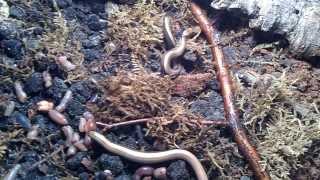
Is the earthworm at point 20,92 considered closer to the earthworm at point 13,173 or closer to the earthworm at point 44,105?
the earthworm at point 44,105

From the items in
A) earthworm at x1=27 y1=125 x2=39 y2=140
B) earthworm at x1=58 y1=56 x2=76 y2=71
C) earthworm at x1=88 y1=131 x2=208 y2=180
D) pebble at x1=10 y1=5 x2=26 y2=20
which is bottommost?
earthworm at x1=88 y1=131 x2=208 y2=180

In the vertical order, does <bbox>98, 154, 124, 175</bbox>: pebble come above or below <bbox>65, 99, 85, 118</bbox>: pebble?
below

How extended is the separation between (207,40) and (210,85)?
Answer: 47cm

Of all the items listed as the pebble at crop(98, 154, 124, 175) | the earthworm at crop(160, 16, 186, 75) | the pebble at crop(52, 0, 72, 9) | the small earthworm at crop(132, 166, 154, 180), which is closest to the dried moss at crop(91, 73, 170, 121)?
the earthworm at crop(160, 16, 186, 75)

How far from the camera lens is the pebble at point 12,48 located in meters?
3.36

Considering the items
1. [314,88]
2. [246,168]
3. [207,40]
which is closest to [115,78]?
[207,40]

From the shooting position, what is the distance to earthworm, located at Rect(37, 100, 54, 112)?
3234 mm

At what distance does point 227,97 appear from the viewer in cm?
358

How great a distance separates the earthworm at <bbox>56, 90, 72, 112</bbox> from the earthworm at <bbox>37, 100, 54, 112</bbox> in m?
0.06

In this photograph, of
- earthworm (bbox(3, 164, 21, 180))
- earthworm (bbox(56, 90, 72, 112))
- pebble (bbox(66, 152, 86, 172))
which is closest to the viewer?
earthworm (bbox(3, 164, 21, 180))

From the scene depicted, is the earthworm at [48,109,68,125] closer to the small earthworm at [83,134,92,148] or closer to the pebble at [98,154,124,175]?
the small earthworm at [83,134,92,148]

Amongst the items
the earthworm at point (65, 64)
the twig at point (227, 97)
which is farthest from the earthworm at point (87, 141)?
the twig at point (227, 97)

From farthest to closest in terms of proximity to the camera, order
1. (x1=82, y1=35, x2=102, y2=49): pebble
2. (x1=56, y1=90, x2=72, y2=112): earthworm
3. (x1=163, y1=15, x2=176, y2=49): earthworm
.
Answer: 1. (x1=163, y1=15, x2=176, y2=49): earthworm
2. (x1=82, y1=35, x2=102, y2=49): pebble
3. (x1=56, y1=90, x2=72, y2=112): earthworm

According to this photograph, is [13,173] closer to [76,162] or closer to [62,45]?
[76,162]
